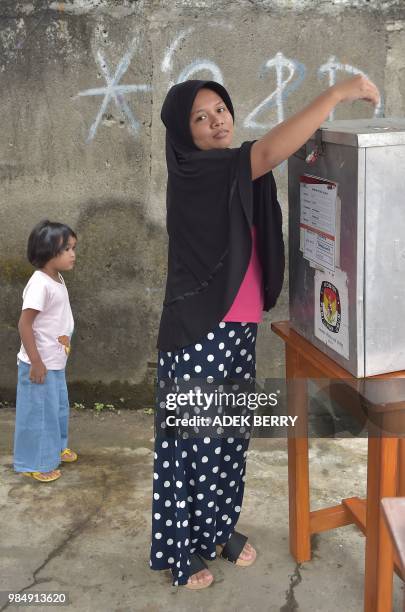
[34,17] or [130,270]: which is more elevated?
[34,17]

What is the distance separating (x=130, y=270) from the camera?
13.4 ft

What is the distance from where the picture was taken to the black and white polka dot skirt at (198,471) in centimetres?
258

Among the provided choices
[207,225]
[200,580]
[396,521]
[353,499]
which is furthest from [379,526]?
[207,225]

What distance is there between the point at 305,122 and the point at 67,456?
2.27 metres

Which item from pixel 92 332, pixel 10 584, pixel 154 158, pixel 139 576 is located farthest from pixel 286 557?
pixel 154 158

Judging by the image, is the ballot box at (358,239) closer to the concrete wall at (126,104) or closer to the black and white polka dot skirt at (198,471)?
the black and white polka dot skirt at (198,471)

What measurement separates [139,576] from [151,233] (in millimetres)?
1865

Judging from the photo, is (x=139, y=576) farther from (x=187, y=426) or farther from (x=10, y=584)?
(x=187, y=426)

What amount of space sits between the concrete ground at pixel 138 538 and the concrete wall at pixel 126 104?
63 cm

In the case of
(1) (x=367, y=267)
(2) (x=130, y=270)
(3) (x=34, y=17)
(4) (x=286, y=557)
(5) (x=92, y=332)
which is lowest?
(4) (x=286, y=557)

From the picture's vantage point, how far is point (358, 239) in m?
2.08

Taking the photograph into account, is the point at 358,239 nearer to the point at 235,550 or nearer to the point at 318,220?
the point at 318,220

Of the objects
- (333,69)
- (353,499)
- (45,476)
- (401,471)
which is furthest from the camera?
(333,69)

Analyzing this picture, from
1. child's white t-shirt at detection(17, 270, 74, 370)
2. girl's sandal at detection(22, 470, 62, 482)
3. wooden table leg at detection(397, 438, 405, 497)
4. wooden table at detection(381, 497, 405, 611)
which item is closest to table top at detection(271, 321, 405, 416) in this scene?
wooden table leg at detection(397, 438, 405, 497)
